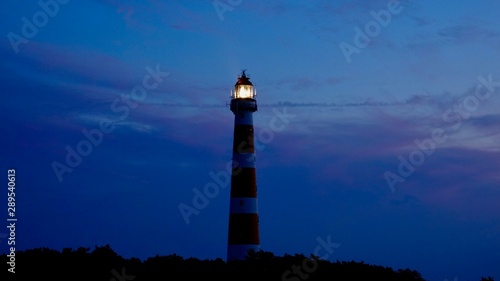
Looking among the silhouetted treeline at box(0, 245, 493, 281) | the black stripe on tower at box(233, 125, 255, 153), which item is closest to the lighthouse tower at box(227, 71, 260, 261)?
the black stripe on tower at box(233, 125, 255, 153)

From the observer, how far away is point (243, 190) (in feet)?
139

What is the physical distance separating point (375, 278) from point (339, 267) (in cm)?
164

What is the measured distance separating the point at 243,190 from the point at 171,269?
8.05m

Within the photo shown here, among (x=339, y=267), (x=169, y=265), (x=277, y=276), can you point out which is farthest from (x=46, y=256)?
(x=339, y=267)

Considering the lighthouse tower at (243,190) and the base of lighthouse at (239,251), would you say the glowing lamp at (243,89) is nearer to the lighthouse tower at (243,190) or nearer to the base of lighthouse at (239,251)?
the lighthouse tower at (243,190)

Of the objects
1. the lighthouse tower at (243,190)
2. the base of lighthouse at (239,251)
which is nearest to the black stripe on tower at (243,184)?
the lighthouse tower at (243,190)

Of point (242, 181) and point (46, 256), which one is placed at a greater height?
point (242, 181)

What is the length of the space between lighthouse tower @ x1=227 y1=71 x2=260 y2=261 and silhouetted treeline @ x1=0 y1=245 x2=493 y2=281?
530 cm

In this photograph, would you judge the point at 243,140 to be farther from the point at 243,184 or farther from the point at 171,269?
the point at 171,269

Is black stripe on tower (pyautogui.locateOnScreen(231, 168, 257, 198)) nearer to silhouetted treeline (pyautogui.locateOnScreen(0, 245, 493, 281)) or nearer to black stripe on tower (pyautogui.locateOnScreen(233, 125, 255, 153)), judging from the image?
black stripe on tower (pyautogui.locateOnScreen(233, 125, 255, 153))

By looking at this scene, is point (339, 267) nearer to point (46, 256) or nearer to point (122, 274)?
point (122, 274)

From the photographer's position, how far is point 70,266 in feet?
113

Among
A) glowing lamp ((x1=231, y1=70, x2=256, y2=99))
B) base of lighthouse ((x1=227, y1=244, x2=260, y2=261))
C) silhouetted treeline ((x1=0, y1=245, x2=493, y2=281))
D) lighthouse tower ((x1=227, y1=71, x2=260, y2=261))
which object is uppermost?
glowing lamp ((x1=231, y1=70, x2=256, y2=99))

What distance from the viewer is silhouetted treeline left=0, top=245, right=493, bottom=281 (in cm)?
3406
